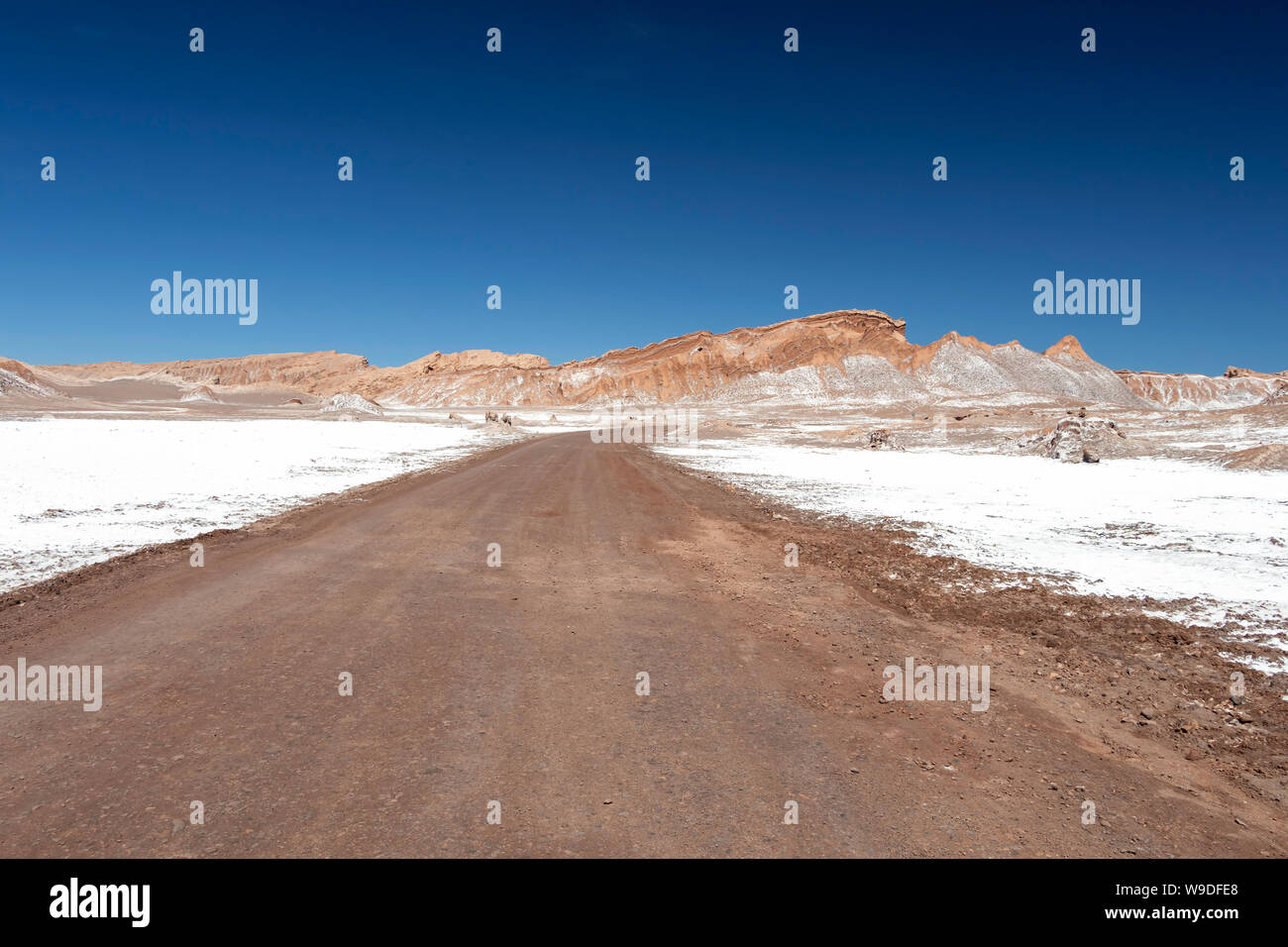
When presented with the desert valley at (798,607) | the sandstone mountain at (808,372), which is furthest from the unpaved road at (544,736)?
the sandstone mountain at (808,372)

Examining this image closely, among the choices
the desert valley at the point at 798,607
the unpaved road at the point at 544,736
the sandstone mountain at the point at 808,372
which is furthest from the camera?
the sandstone mountain at the point at 808,372

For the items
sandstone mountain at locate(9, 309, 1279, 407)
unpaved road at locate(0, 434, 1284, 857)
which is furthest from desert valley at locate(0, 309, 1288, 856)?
sandstone mountain at locate(9, 309, 1279, 407)

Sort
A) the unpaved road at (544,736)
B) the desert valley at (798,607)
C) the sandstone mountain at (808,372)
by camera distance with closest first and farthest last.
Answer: the unpaved road at (544,736), the desert valley at (798,607), the sandstone mountain at (808,372)

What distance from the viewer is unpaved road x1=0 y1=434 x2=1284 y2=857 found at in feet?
11.6

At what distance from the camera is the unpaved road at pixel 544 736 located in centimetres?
354

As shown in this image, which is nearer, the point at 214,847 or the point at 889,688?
the point at 214,847

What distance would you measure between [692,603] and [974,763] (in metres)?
3.97

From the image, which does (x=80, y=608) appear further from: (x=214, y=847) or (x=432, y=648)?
(x=214, y=847)

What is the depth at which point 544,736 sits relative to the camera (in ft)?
14.9

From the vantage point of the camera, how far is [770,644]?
6578 millimetres

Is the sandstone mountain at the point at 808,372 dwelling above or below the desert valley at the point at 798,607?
above

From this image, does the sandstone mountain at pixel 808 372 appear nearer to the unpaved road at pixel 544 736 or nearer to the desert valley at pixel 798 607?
the desert valley at pixel 798 607

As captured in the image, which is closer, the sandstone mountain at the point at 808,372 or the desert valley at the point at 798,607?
the desert valley at the point at 798,607
